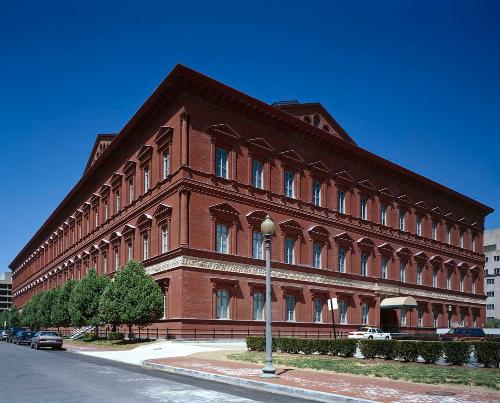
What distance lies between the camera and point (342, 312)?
4753cm

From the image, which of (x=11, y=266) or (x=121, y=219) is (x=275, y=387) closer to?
(x=121, y=219)

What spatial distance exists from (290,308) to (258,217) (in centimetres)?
745

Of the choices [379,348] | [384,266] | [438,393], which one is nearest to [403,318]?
[384,266]

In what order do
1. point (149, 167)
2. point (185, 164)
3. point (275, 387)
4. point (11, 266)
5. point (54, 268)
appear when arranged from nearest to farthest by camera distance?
point (275, 387) → point (185, 164) → point (149, 167) → point (54, 268) → point (11, 266)

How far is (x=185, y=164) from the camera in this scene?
1427 inches

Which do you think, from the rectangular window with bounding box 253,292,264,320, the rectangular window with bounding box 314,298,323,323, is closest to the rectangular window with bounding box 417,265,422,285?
the rectangular window with bounding box 314,298,323,323

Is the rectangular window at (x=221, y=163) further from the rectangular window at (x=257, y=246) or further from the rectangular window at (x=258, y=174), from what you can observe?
the rectangular window at (x=257, y=246)

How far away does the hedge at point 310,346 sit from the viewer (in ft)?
81.5

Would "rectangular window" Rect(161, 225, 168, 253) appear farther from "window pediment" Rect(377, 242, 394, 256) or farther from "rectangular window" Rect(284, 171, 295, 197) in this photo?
"window pediment" Rect(377, 242, 394, 256)

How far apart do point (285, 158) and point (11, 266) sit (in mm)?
109376

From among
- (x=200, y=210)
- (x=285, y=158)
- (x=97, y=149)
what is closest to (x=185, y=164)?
(x=200, y=210)

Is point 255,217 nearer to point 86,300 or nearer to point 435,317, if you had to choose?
point 86,300

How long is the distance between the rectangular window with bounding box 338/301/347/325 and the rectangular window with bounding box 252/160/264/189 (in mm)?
13085

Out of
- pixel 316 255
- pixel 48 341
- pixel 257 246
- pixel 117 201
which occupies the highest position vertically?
pixel 117 201
